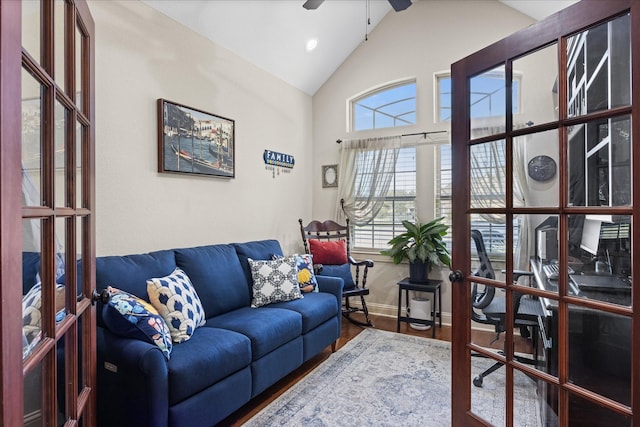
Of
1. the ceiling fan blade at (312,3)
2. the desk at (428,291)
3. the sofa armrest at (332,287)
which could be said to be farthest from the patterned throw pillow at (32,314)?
the desk at (428,291)

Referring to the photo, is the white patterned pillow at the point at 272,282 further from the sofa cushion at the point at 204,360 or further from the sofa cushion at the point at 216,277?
the sofa cushion at the point at 204,360

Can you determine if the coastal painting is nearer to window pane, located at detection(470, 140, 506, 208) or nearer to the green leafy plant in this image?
the green leafy plant

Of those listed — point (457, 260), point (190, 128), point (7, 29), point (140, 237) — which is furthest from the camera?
point (190, 128)

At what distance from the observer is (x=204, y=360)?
6.28ft

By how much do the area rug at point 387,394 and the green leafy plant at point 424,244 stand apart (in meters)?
0.92

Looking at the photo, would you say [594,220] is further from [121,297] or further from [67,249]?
[121,297]

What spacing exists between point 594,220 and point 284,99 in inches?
140

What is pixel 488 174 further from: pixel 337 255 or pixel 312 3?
pixel 337 255

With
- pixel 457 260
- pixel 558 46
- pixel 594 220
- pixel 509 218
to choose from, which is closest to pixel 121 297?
pixel 457 260

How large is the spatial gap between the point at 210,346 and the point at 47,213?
1329 mm

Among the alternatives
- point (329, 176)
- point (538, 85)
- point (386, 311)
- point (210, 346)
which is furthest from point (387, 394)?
point (329, 176)

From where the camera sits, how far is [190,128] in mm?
3021

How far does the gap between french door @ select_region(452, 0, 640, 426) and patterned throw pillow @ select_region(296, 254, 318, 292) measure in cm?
162

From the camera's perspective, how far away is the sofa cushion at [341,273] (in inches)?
153
